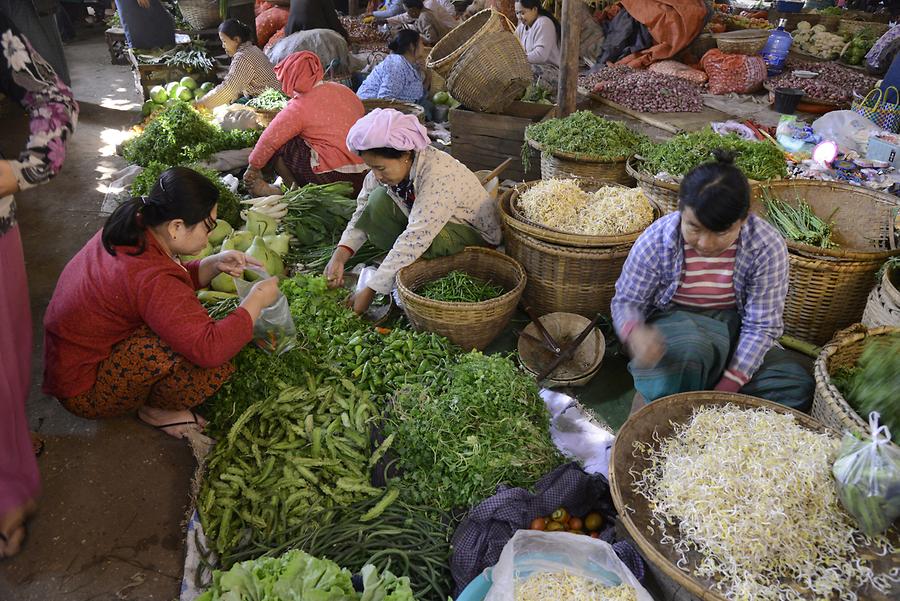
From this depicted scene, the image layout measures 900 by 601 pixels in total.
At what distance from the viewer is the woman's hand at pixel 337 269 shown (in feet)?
11.6

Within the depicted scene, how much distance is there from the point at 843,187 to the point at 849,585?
2.60 metres

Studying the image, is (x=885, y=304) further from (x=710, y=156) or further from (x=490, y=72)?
(x=490, y=72)

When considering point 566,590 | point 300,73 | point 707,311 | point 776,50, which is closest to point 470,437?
point 566,590

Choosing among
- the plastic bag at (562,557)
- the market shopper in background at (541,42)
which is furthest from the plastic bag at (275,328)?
the market shopper in background at (541,42)

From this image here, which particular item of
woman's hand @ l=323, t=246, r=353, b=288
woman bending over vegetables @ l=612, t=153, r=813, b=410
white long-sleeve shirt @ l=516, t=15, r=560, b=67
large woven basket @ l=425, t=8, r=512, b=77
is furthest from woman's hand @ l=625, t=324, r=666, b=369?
white long-sleeve shirt @ l=516, t=15, r=560, b=67

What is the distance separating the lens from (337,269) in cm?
355

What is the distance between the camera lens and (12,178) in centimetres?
181

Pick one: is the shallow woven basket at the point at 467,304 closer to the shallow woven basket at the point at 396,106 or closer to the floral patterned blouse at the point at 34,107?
the floral patterned blouse at the point at 34,107

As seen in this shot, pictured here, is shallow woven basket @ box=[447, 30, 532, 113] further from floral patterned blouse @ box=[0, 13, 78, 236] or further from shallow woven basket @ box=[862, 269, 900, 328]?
floral patterned blouse @ box=[0, 13, 78, 236]

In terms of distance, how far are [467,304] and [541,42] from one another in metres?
4.99

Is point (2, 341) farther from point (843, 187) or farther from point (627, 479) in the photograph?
point (843, 187)

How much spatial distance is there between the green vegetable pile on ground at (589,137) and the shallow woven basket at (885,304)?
172 centimetres

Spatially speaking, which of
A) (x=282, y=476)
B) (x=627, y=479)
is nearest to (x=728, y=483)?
(x=627, y=479)

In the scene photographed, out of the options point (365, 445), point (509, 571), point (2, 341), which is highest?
point (2, 341)
